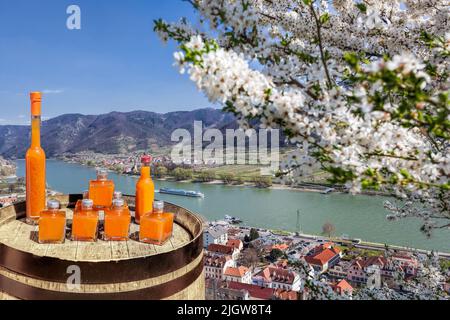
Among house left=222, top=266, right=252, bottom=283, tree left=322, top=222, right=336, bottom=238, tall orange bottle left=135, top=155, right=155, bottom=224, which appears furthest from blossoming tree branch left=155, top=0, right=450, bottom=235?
tree left=322, top=222, right=336, bottom=238

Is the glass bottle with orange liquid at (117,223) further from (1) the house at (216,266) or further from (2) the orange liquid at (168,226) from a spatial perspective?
(1) the house at (216,266)

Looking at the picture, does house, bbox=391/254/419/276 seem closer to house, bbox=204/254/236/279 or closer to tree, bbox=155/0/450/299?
tree, bbox=155/0/450/299

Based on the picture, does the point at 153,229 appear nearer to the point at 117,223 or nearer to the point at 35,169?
the point at 117,223

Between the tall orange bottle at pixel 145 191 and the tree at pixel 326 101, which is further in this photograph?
the tall orange bottle at pixel 145 191

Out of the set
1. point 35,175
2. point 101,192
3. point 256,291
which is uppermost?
point 35,175

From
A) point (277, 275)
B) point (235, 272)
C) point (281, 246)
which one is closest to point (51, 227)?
point (277, 275)

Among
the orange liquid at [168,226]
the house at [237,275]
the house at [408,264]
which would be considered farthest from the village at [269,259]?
the orange liquid at [168,226]

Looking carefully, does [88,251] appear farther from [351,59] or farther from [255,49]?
[351,59]
